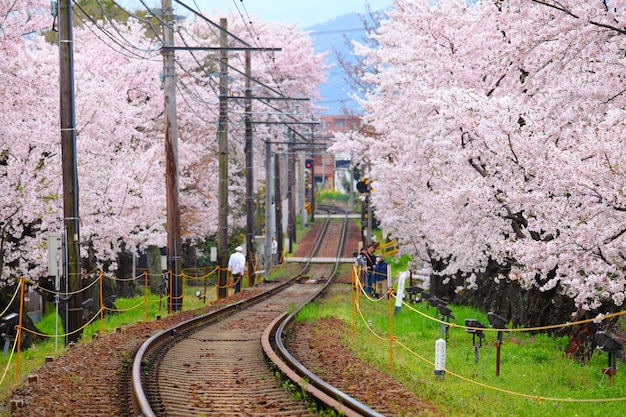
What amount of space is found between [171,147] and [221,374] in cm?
1418

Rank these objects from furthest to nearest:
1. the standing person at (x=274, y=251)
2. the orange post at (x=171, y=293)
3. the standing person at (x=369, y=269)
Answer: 1. the standing person at (x=274, y=251)
2. the standing person at (x=369, y=269)
3. the orange post at (x=171, y=293)

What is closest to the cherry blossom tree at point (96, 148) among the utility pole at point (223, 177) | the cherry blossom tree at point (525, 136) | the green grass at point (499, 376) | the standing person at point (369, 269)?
the utility pole at point (223, 177)

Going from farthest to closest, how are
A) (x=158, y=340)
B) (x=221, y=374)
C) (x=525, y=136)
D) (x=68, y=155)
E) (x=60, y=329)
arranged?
1. (x=60, y=329)
2. (x=68, y=155)
3. (x=525, y=136)
4. (x=158, y=340)
5. (x=221, y=374)

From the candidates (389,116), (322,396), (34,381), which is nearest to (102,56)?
(389,116)

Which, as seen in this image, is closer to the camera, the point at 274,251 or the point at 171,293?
the point at 171,293

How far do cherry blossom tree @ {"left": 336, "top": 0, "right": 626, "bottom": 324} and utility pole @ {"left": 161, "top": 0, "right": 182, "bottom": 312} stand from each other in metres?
6.59

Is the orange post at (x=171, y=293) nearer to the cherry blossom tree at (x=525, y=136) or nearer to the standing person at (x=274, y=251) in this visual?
the cherry blossom tree at (x=525, y=136)

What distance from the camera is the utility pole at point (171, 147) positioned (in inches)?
1038

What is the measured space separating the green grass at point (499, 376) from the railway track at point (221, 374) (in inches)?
56.0

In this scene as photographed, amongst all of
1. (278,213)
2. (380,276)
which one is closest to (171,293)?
(380,276)

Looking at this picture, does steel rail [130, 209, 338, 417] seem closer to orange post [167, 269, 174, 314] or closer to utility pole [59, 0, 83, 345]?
orange post [167, 269, 174, 314]

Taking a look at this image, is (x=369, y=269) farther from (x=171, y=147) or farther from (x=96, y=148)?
(x=96, y=148)

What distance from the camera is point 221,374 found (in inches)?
518

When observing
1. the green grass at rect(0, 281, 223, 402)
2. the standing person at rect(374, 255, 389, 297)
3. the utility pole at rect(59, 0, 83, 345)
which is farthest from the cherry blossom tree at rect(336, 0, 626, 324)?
the green grass at rect(0, 281, 223, 402)
